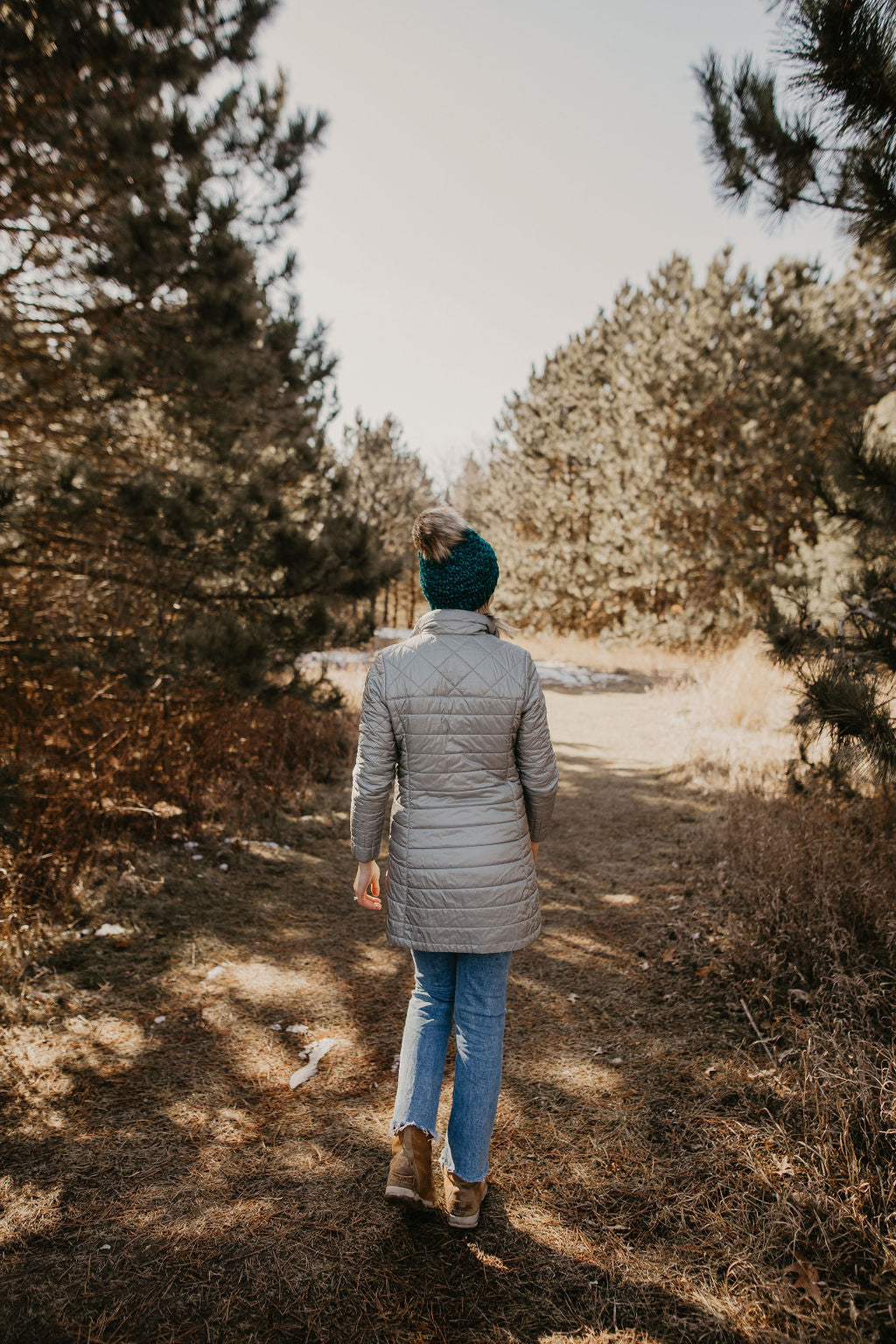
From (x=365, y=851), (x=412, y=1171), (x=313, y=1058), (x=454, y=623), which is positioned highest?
(x=454, y=623)

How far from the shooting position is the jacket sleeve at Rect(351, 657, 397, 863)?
6.47 ft

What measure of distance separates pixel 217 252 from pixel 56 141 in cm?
110

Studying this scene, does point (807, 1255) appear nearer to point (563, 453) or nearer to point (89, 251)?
point (89, 251)

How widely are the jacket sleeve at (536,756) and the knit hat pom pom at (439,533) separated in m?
0.42

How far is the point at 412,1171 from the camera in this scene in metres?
1.99

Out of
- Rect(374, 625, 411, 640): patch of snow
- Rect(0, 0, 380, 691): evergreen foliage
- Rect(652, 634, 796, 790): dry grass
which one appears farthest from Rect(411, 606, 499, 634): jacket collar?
Rect(374, 625, 411, 640): patch of snow

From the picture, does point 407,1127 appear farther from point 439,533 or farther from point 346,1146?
point 439,533

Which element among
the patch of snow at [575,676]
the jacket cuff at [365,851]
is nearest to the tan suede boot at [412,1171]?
the jacket cuff at [365,851]

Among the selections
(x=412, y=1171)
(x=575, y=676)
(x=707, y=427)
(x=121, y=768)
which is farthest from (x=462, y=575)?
(x=707, y=427)

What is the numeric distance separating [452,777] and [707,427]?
15.6 metres

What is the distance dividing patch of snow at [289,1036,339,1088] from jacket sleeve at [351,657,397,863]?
1362 millimetres

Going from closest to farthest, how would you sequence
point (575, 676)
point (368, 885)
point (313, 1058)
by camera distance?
point (368, 885), point (313, 1058), point (575, 676)

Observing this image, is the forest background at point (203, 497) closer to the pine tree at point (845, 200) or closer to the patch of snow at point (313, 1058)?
the pine tree at point (845, 200)

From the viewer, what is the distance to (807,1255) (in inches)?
69.6
